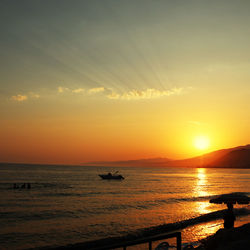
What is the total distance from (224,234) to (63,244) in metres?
9.96

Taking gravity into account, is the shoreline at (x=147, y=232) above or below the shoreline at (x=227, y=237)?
below

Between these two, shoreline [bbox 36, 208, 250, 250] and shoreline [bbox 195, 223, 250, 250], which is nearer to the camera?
shoreline [bbox 195, 223, 250, 250]

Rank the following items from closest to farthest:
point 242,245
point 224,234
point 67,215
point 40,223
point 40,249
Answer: point 242,245 < point 224,234 < point 40,249 < point 40,223 < point 67,215

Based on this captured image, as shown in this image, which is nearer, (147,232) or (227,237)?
(227,237)

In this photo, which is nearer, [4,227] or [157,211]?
[4,227]

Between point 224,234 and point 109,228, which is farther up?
point 224,234

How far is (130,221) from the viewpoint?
24.0m

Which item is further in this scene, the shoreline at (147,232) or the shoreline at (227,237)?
the shoreline at (147,232)

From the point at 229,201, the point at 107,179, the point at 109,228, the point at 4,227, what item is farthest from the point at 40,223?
→ the point at 107,179

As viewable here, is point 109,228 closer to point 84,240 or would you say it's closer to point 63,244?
point 84,240

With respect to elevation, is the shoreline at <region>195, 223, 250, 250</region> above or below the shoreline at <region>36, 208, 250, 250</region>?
above

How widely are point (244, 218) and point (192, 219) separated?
4899 millimetres

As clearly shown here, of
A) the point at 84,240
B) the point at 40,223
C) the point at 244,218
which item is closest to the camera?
the point at 84,240

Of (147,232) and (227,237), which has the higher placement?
(227,237)
